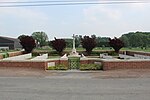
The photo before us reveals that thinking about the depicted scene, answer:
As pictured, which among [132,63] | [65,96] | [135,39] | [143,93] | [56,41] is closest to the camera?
[65,96]

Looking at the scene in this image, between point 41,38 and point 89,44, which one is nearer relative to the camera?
point 89,44

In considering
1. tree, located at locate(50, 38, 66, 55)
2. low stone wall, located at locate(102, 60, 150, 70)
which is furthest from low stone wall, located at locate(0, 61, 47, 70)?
tree, located at locate(50, 38, 66, 55)

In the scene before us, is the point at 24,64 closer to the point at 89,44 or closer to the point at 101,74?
the point at 101,74

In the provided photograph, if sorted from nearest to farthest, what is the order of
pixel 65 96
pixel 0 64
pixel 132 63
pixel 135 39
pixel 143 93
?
pixel 65 96, pixel 143 93, pixel 132 63, pixel 0 64, pixel 135 39

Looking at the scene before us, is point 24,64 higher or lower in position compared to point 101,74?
higher

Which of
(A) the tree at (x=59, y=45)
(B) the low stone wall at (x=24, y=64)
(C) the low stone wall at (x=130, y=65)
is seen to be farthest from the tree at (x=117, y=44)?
(B) the low stone wall at (x=24, y=64)

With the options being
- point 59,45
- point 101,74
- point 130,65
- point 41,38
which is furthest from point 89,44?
point 41,38

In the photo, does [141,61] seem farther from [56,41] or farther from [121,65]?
[56,41]

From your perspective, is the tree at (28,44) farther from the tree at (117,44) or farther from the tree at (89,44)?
the tree at (117,44)

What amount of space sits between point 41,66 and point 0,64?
329cm

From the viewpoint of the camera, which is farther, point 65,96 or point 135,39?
point 135,39

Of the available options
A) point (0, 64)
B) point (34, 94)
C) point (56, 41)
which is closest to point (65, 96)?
point (34, 94)

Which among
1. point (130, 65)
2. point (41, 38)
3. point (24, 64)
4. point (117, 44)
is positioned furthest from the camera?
point (41, 38)

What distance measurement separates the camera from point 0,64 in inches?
945
